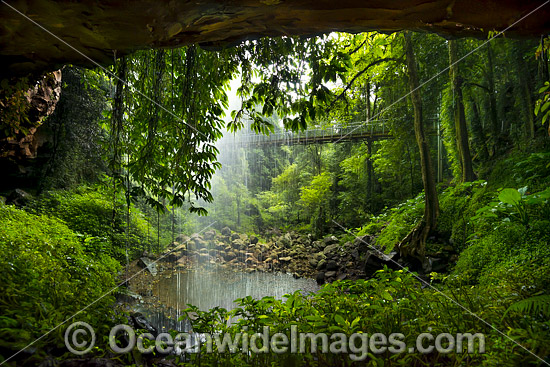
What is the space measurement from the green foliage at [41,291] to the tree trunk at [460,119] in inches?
213

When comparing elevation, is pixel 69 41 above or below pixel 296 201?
above

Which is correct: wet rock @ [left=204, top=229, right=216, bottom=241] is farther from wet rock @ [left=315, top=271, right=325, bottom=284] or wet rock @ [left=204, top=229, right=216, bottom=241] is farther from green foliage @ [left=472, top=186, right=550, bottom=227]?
green foliage @ [left=472, top=186, right=550, bottom=227]

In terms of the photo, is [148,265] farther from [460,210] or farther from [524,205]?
[524,205]

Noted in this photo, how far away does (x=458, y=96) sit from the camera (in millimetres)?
4934

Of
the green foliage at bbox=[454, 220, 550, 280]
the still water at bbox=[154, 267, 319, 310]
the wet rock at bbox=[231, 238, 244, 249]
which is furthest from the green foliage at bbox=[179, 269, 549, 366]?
the wet rock at bbox=[231, 238, 244, 249]

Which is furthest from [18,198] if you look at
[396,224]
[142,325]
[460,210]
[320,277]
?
[460,210]

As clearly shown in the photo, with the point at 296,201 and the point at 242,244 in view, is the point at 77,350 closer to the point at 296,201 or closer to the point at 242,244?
the point at 296,201

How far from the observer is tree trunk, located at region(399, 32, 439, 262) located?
4273 mm

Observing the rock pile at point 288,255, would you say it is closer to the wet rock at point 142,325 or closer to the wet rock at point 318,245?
the wet rock at point 318,245

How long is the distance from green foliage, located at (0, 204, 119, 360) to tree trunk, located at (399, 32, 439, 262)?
13.1 ft

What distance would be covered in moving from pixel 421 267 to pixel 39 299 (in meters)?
4.37

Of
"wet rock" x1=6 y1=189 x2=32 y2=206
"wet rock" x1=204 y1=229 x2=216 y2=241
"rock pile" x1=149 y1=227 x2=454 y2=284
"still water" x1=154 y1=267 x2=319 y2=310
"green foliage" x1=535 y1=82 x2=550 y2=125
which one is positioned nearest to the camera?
"green foliage" x1=535 y1=82 x2=550 y2=125

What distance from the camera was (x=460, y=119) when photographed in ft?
16.3

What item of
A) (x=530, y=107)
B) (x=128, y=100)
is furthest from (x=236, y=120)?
(x=530, y=107)
